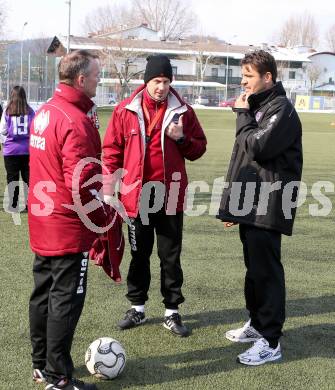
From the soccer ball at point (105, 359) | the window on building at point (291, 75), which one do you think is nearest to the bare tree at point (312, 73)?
the window on building at point (291, 75)

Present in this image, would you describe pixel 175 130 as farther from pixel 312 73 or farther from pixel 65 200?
pixel 312 73

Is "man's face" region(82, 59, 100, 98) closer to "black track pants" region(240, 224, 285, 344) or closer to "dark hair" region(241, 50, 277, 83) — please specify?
"dark hair" region(241, 50, 277, 83)

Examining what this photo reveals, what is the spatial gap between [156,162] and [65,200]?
1.36 meters

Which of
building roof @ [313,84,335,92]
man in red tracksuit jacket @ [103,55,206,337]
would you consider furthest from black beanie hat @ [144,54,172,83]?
building roof @ [313,84,335,92]

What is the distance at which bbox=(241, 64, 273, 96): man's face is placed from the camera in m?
4.14

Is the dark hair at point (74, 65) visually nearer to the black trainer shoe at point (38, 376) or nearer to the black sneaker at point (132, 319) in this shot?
A: the black trainer shoe at point (38, 376)

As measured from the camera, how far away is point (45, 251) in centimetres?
359

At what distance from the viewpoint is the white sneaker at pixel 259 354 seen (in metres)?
4.28

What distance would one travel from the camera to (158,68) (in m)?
4.57

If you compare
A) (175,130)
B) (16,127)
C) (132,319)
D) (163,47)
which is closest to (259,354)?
(132,319)

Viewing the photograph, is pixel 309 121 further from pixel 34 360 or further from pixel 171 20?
pixel 171 20

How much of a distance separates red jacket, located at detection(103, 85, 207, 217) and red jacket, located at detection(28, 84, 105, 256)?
1.03 metres

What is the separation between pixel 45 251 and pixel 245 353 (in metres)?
1.72

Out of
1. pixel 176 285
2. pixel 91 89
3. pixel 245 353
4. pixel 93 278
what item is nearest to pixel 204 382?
pixel 245 353
